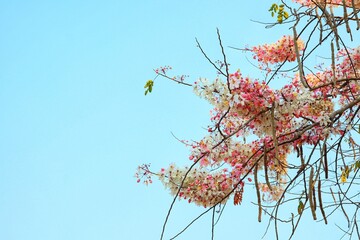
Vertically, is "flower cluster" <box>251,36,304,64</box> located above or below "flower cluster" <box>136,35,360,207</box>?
above

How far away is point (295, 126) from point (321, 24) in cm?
49

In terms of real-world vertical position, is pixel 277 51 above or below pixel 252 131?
above

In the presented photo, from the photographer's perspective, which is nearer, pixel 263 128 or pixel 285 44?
pixel 263 128

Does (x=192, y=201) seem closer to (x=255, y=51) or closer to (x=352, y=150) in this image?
(x=352, y=150)

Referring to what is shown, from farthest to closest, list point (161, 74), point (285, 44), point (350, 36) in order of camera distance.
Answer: point (285, 44) < point (161, 74) < point (350, 36)

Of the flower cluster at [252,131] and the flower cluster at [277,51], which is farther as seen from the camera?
the flower cluster at [277,51]

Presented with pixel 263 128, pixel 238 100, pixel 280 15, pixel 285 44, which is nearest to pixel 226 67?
pixel 238 100

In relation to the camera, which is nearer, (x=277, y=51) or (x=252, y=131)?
(x=252, y=131)

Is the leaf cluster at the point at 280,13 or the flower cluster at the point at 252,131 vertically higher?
the leaf cluster at the point at 280,13

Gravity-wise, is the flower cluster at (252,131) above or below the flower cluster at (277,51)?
below

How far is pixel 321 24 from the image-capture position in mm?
2502

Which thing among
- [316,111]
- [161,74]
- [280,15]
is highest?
[280,15]

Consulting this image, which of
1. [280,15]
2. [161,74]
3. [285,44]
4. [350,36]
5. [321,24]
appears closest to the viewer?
[350,36]

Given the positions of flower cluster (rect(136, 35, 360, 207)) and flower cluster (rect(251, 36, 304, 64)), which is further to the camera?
flower cluster (rect(251, 36, 304, 64))
